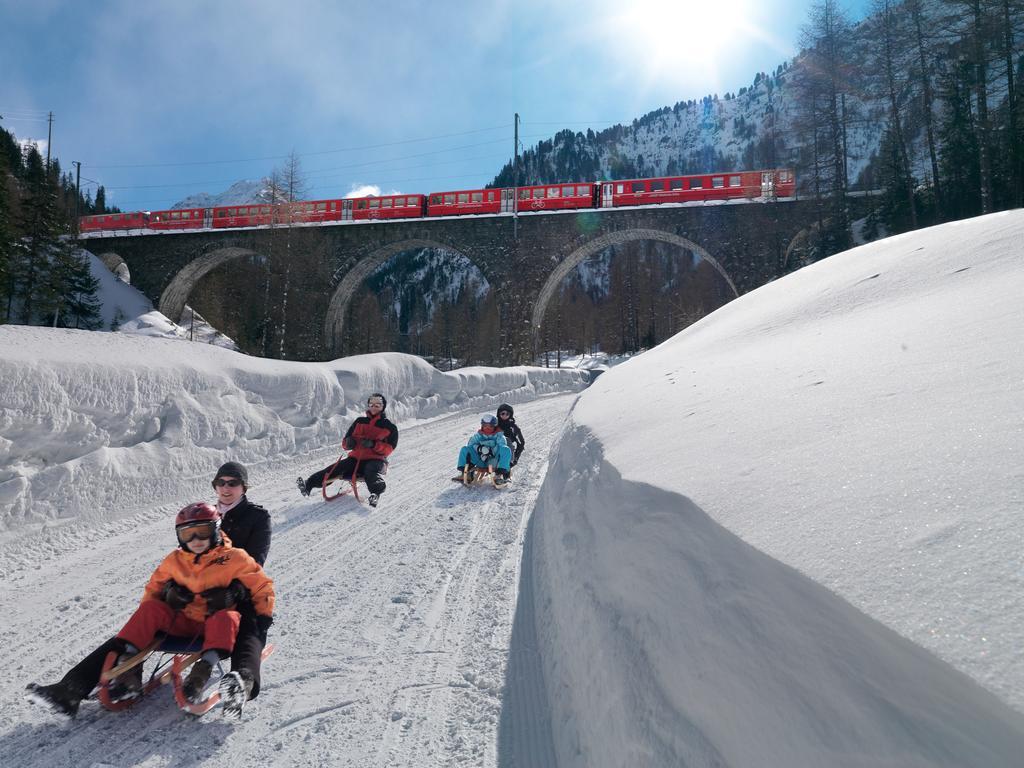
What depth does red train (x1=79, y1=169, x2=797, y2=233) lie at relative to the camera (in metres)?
22.9

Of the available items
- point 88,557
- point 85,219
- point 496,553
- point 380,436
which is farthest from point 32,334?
point 85,219

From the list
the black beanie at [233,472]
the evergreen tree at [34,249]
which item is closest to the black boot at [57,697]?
the black beanie at [233,472]

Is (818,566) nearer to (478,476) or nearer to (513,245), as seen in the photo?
(478,476)

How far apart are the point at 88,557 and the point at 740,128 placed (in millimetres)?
184736

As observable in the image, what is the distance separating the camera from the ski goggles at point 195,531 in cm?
236

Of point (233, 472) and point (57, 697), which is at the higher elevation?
point (233, 472)

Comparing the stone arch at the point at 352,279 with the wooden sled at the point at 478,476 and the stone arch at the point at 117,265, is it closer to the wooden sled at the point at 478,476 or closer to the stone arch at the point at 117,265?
the stone arch at the point at 117,265

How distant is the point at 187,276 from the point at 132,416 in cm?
2971

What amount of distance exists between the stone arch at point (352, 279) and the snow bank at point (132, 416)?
1836cm

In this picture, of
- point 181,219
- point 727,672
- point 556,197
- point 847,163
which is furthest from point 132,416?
point 847,163

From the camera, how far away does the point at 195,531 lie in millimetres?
2371

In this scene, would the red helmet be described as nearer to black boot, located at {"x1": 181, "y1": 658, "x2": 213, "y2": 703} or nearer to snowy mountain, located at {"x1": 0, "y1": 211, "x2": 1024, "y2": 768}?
black boot, located at {"x1": 181, "y1": 658, "x2": 213, "y2": 703}

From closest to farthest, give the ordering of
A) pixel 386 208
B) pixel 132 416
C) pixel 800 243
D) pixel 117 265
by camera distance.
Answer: pixel 132 416, pixel 800 243, pixel 386 208, pixel 117 265

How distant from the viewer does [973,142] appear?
806 inches
